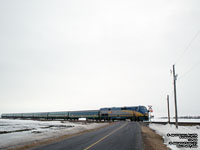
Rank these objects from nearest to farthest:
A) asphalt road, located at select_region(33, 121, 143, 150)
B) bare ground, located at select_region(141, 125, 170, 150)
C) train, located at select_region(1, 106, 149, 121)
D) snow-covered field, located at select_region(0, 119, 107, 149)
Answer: asphalt road, located at select_region(33, 121, 143, 150), bare ground, located at select_region(141, 125, 170, 150), snow-covered field, located at select_region(0, 119, 107, 149), train, located at select_region(1, 106, 149, 121)

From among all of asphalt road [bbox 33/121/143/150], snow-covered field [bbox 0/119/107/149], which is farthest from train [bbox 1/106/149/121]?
asphalt road [bbox 33/121/143/150]

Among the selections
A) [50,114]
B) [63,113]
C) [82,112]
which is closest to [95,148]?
[82,112]

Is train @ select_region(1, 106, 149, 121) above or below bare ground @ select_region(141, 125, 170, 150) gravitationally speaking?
below

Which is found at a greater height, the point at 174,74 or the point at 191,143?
the point at 174,74

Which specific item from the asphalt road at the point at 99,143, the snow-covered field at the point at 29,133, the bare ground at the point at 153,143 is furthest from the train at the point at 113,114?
the asphalt road at the point at 99,143

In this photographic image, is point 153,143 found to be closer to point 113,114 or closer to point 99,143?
point 99,143

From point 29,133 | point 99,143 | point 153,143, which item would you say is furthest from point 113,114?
point 99,143

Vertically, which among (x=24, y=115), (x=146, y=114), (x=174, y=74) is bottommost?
Result: (x=24, y=115)

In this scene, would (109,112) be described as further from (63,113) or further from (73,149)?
(73,149)

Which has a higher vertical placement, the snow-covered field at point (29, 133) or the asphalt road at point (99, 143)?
the asphalt road at point (99, 143)

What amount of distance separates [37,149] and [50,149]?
1.09 meters

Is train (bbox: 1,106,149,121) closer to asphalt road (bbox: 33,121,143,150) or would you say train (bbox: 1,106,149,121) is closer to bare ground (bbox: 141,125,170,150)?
bare ground (bbox: 141,125,170,150)

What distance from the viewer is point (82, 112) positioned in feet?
259

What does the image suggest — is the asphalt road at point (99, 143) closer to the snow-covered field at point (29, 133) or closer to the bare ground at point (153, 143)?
the bare ground at point (153, 143)
